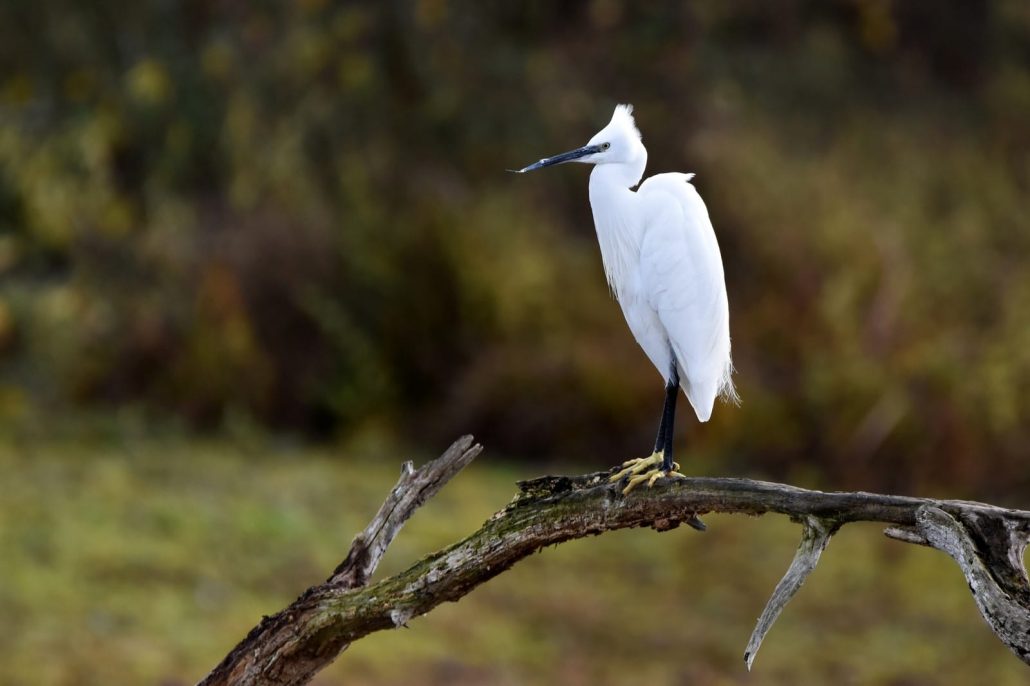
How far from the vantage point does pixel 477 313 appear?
7336mm

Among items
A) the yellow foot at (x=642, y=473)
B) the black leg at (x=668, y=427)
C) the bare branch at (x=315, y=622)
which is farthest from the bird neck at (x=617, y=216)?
the bare branch at (x=315, y=622)

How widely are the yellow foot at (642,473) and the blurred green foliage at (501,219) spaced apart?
396 centimetres

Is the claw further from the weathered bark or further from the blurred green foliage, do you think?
the blurred green foliage

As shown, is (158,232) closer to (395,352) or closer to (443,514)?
(395,352)

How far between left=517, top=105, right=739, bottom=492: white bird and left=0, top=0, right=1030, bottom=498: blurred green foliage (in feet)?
12.1

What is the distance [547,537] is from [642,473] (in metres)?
0.23

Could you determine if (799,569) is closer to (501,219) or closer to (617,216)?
(617,216)

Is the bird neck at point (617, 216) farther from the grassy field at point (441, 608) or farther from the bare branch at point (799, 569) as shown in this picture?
the grassy field at point (441, 608)

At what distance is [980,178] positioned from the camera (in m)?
8.22

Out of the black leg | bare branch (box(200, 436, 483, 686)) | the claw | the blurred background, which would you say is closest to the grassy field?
the blurred background

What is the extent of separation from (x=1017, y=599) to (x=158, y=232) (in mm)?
6693

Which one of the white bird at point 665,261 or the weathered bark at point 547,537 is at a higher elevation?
the white bird at point 665,261

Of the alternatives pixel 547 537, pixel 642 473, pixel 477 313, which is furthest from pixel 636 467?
pixel 477 313

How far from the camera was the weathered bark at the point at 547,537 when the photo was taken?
6.42 ft
